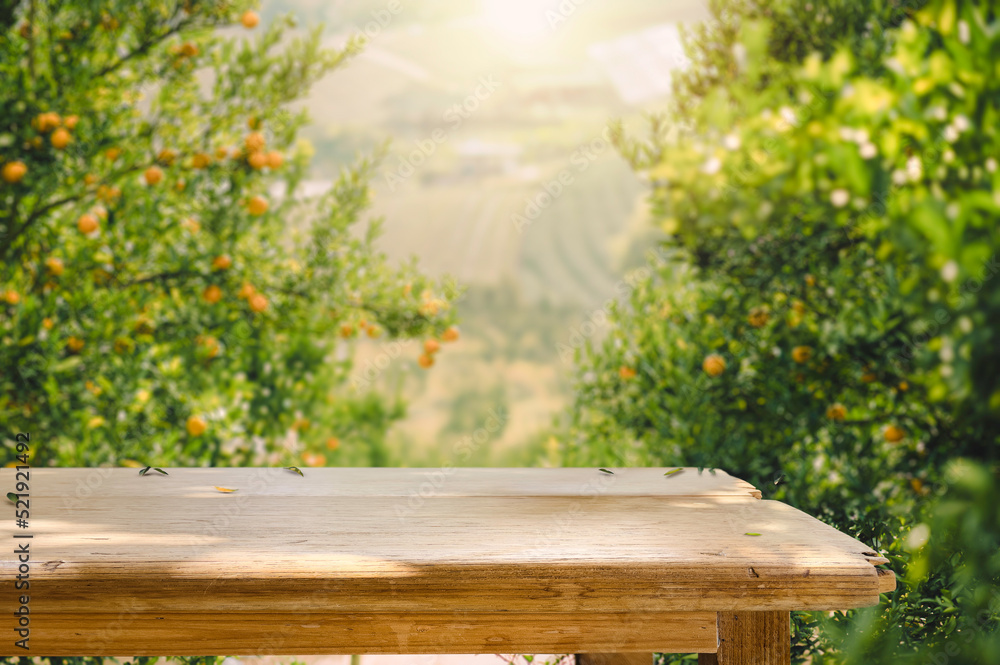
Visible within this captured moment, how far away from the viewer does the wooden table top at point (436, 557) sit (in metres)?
0.67

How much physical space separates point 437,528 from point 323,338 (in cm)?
139

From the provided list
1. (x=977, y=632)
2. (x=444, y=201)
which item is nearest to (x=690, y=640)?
(x=977, y=632)

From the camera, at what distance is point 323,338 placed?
6.88 feet

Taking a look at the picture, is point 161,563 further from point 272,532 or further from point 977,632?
point 977,632

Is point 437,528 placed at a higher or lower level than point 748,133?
lower

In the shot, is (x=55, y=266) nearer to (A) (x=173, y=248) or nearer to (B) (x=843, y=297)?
(A) (x=173, y=248)

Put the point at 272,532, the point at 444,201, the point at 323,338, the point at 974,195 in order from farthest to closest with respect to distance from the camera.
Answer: the point at 444,201 → the point at 323,338 → the point at 974,195 → the point at 272,532

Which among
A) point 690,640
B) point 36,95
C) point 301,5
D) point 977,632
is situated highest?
point 301,5

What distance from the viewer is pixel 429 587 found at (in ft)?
2.23

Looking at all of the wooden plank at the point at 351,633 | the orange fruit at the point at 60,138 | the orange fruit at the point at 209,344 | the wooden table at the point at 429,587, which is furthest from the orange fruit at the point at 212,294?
the wooden plank at the point at 351,633

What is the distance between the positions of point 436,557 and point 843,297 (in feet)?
3.76

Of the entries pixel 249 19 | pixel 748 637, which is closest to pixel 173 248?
pixel 249 19

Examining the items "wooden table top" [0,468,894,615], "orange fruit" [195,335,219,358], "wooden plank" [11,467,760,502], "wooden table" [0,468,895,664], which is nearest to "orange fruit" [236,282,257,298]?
"orange fruit" [195,335,219,358]

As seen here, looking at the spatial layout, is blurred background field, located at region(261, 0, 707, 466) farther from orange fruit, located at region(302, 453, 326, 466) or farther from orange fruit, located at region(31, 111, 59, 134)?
orange fruit, located at region(31, 111, 59, 134)
